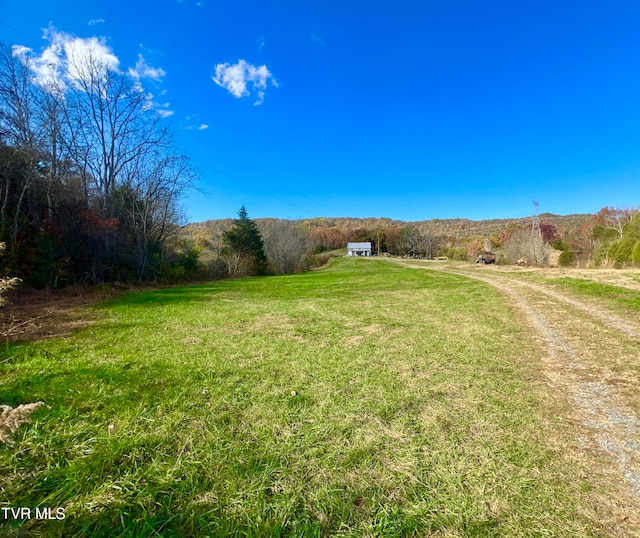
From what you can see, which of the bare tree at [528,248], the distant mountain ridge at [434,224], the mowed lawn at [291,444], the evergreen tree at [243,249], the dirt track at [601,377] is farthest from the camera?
the distant mountain ridge at [434,224]

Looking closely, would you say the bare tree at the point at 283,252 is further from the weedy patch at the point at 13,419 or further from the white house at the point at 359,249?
the weedy patch at the point at 13,419

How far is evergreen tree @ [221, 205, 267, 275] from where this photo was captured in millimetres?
29734

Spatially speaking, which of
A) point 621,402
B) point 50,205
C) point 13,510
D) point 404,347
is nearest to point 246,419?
point 13,510

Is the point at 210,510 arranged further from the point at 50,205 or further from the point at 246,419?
the point at 50,205

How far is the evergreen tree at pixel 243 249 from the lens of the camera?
29.7 m

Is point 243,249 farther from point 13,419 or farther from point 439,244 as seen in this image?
point 439,244

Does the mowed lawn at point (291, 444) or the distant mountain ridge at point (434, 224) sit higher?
the distant mountain ridge at point (434, 224)

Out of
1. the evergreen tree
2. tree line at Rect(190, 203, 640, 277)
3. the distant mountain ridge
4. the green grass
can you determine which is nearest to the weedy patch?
the green grass

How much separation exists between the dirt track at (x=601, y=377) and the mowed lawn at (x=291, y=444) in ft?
0.61

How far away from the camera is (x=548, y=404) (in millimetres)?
2787

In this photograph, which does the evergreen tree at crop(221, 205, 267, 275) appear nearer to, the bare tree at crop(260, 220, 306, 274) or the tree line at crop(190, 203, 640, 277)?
the tree line at crop(190, 203, 640, 277)

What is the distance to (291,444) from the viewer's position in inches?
86.0

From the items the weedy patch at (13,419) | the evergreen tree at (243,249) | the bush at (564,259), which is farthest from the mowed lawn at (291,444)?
the bush at (564,259)

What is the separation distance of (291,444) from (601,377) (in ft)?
13.2
